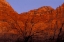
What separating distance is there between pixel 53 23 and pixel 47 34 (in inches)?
263

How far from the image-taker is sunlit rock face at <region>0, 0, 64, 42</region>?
125 meters

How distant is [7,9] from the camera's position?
13712 centimetres

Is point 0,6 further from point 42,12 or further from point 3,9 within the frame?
point 42,12

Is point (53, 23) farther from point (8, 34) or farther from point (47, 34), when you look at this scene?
point (8, 34)

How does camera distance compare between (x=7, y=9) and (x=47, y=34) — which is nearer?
(x=47, y=34)

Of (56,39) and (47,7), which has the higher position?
(47,7)

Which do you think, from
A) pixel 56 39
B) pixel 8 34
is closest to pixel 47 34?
pixel 56 39

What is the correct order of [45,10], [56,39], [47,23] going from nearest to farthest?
1. [56,39]
2. [47,23]
3. [45,10]

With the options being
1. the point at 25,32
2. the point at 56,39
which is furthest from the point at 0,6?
the point at 56,39

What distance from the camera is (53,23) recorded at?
428ft

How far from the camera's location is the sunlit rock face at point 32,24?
12456cm

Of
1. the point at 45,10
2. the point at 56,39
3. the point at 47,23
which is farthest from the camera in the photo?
the point at 45,10

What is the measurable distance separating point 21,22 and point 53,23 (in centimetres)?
1286

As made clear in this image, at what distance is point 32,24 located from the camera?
5281 inches
